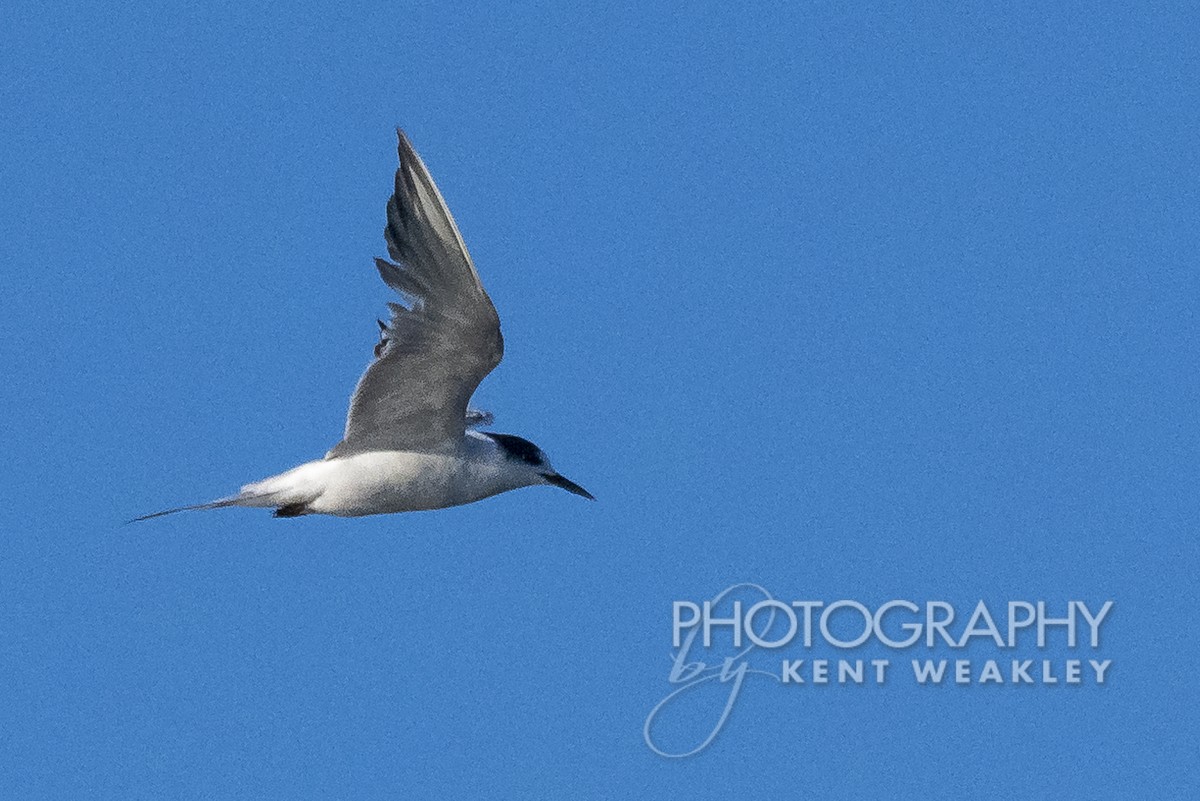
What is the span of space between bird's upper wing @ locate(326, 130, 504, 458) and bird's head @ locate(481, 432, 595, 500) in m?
0.51

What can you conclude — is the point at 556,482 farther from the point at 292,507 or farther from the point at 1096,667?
the point at 1096,667

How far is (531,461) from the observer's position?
12438 millimetres

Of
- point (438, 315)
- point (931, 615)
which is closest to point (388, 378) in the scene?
point (438, 315)

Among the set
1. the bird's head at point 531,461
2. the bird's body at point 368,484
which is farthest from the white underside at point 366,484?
the bird's head at point 531,461

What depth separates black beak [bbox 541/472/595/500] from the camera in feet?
41.3

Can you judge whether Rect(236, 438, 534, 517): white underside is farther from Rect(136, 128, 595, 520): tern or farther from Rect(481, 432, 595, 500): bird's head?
Rect(481, 432, 595, 500): bird's head

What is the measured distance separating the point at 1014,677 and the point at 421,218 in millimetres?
4107

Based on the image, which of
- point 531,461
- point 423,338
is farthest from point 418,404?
point 531,461

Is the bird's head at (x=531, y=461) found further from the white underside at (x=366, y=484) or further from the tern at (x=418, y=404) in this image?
the white underside at (x=366, y=484)

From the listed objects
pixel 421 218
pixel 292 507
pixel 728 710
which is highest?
pixel 421 218

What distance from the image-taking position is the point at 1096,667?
449 inches

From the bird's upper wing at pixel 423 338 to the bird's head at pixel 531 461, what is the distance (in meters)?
→ 0.51

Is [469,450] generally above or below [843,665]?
above

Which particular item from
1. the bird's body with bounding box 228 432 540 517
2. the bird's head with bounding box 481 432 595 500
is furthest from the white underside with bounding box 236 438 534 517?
the bird's head with bounding box 481 432 595 500
